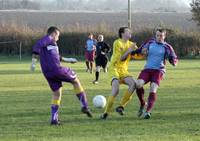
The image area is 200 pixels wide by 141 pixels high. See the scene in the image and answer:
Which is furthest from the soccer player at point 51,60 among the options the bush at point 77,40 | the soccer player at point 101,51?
the bush at point 77,40

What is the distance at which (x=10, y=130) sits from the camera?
441 inches

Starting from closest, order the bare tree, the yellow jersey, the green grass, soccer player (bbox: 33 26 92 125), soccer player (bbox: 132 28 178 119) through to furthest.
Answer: the green grass
soccer player (bbox: 33 26 92 125)
soccer player (bbox: 132 28 178 119)
the yellow jersey
the bare tree

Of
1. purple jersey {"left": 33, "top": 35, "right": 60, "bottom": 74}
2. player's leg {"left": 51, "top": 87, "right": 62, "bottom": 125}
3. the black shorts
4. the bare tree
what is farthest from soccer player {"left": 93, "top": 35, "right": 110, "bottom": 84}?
the bare tree

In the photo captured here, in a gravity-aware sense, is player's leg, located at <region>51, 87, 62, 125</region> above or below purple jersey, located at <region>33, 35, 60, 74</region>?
below

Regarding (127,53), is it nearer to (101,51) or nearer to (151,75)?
(151,75)

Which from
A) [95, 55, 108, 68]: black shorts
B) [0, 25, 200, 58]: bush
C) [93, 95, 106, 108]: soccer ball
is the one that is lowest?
[0, 25, 200, 58]: bush

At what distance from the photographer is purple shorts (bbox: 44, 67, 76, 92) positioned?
469 inches

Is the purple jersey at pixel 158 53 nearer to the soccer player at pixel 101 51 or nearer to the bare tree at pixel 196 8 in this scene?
the soccer player at pixel 101 51

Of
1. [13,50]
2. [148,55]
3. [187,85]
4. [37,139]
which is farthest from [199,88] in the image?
[13,50]

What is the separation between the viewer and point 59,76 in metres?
12.0

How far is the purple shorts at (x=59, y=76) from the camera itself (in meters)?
11.9

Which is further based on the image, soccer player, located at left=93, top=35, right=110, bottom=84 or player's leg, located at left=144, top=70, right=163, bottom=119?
soccer player, located at left=93, top=35, right=110, bottom=84

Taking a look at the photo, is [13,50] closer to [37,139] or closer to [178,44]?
[178,44]

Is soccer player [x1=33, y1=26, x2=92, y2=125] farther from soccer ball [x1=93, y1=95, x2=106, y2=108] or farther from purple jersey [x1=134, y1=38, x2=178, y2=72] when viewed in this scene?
soccer ball [x1=93, y1=95, x2=106, y2=108]
